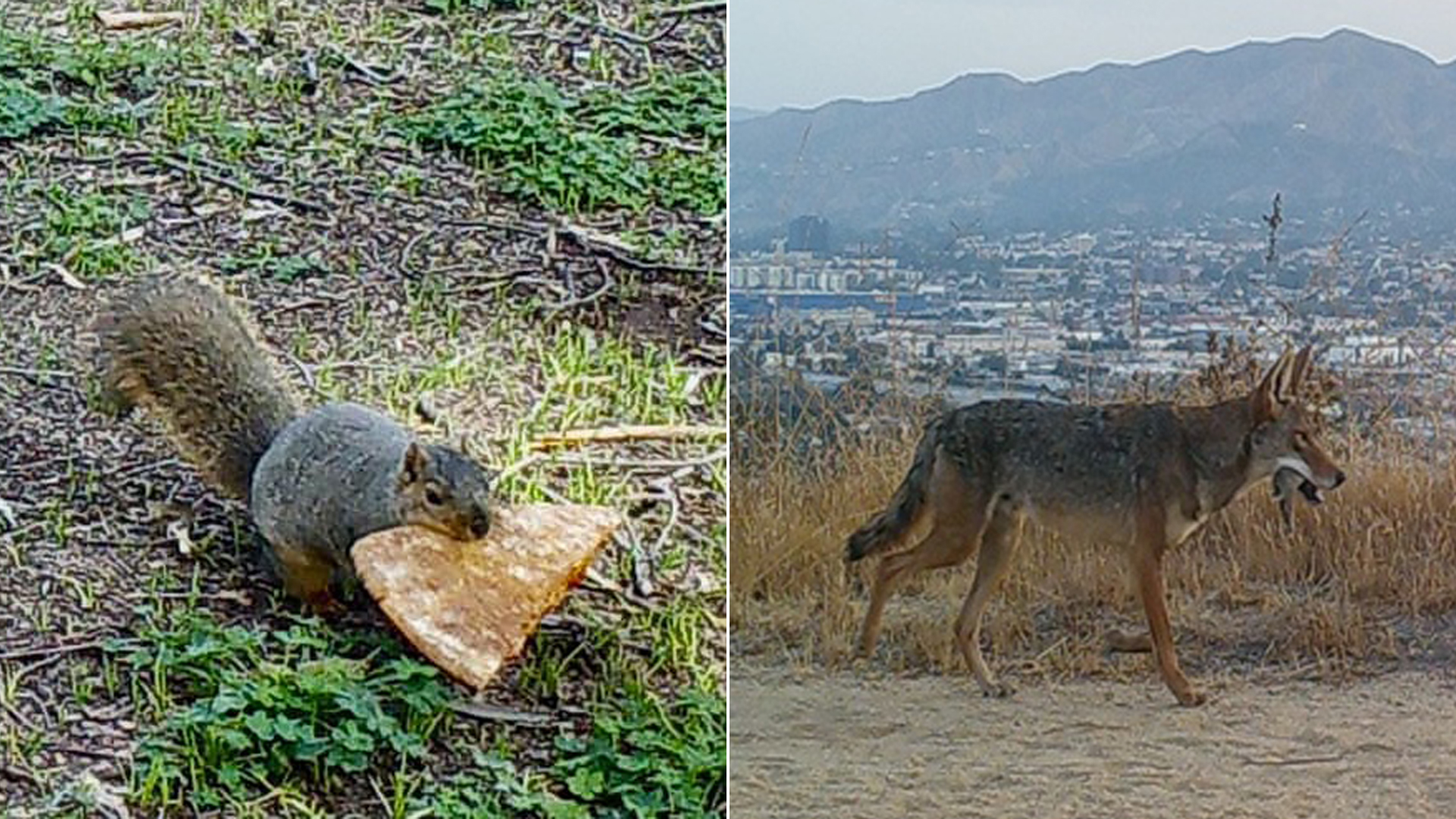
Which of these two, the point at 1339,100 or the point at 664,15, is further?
the point at 664,15

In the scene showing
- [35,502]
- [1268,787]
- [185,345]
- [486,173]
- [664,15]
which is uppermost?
[664,15]

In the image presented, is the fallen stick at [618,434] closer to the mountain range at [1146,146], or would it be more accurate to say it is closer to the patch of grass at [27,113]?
the mountain range at [1146,146]

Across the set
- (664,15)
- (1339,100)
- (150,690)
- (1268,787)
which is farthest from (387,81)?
(1268,787)

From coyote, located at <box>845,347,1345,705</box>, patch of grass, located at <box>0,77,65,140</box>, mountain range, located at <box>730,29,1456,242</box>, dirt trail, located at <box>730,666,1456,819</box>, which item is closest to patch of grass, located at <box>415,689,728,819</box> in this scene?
dirt trail, located at <box>730,666,1456,819</box>

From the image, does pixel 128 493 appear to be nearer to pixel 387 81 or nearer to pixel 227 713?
pixel 227 713

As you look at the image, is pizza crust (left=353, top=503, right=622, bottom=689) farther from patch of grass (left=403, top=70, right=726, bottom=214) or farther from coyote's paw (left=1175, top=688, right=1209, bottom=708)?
coyote's paw (left=1175, top=688, right=1209, bottom=708)

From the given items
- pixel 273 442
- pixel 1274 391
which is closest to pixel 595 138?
pixel 273 442

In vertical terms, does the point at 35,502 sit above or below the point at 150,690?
above
